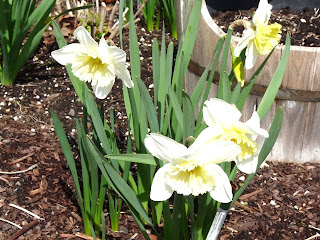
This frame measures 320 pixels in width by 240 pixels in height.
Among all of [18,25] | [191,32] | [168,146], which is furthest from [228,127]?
[18,25]

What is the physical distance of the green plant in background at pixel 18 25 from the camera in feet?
8.33

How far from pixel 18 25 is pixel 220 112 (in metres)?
1.62

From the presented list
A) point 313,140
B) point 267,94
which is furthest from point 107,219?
point 313,140

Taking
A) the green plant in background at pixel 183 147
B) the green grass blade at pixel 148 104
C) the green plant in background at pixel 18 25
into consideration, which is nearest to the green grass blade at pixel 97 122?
the green plant in background at pixel 183 147

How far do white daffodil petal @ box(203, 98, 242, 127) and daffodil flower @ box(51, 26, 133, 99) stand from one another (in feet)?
0.88

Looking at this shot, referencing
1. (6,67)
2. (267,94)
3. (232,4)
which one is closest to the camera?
(267,94)

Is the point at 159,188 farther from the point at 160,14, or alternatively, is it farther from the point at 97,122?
the point at 160,14

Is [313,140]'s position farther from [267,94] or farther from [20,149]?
[20,149]

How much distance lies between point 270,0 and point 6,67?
1.74 meters

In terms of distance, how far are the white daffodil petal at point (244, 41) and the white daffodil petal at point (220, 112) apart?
279mm

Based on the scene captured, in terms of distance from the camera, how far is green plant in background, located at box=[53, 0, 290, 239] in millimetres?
1206

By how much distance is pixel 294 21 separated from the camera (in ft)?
10.2

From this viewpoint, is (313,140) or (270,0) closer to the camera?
(313,140)

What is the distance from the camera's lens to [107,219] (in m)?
2.05
